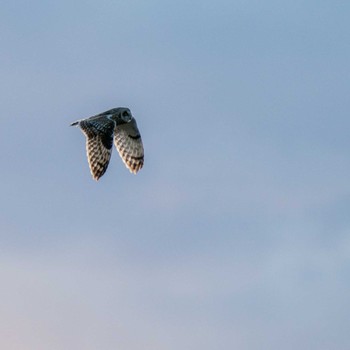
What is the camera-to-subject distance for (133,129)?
6906cm

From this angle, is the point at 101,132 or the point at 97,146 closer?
the point at 97,146

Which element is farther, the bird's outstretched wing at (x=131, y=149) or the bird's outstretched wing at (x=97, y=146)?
the bird's outstretched wing at (x=131, y=149)

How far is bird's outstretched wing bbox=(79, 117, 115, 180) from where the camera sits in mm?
64062

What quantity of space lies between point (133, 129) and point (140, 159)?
1.86 m

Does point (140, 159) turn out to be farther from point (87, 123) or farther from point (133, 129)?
point (87, 123)

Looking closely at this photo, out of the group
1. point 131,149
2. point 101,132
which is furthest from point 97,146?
point 131,149

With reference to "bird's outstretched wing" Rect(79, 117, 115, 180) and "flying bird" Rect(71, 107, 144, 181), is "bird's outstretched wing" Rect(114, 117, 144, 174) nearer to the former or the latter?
"flying bird" Rect(71, 107, 144, 181)

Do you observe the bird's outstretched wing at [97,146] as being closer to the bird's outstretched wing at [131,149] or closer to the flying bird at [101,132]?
the flying bird at [101,132]

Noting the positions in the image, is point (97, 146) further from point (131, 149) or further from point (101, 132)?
point (131, 149)

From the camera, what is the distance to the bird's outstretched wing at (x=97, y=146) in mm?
64062

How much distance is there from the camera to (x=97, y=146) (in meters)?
64.2

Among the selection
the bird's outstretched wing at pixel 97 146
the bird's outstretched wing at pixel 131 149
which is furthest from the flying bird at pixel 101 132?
the bird's outstretched wing at pixel 131 149

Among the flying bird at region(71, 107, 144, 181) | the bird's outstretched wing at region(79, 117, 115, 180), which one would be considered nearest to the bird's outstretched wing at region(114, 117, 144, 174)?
the flying bird at region(71, 107, 144, 181)

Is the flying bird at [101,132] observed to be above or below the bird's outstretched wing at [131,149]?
below
